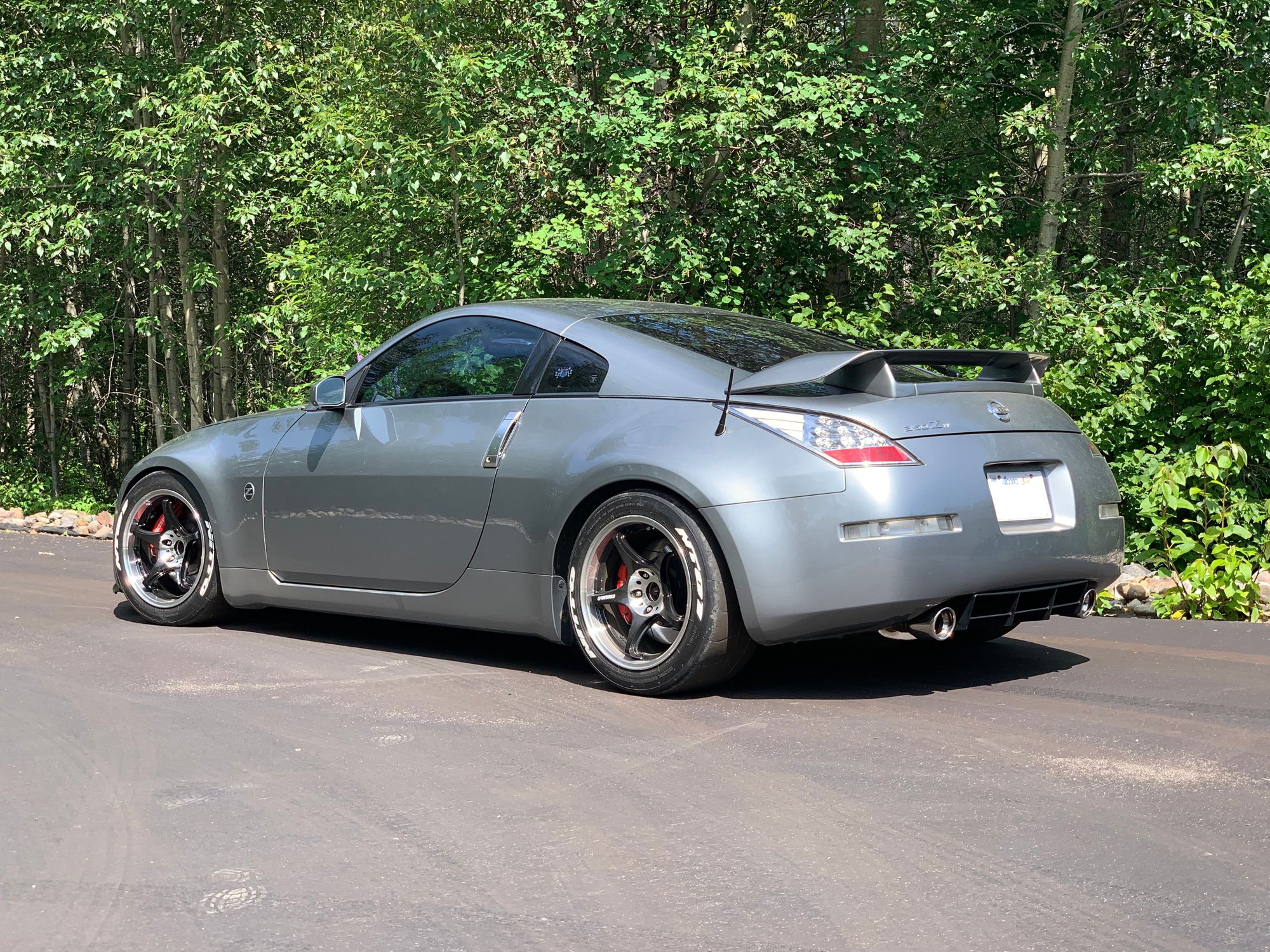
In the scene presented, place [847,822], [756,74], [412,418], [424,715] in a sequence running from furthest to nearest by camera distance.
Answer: [756,74] < [412,418] < [424,715] < [847,822]

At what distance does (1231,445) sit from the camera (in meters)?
7.88

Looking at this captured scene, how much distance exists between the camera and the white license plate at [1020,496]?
494 cm

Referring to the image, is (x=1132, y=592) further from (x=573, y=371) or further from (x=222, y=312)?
(x=222, y=312)

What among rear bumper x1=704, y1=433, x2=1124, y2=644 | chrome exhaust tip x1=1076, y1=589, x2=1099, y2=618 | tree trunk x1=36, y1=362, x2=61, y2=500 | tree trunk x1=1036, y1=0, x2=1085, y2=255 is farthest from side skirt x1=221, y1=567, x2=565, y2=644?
tree trunk x1=36, y1=362, x2=61, y2=500

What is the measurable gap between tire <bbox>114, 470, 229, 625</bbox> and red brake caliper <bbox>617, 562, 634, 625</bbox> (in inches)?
93.8

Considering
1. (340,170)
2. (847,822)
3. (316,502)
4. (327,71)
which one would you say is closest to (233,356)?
(327,71)

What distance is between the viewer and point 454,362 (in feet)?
19.6

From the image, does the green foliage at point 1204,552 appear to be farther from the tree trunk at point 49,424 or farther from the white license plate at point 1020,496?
the tree trunk at point 49,424

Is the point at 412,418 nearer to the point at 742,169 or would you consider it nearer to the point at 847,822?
the point at 847,822

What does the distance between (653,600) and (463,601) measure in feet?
3.01

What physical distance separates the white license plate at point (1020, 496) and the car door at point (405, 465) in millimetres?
1855

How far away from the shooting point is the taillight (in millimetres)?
4770

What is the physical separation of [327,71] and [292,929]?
1264 cm

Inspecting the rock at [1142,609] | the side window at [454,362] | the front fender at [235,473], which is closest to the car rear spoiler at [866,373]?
the side window at [454,362]
